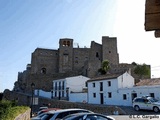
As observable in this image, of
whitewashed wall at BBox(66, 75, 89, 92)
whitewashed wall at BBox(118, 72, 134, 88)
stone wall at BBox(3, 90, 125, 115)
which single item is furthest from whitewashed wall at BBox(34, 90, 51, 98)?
whitewashed wall at BBox(118, 72, 134, 88)

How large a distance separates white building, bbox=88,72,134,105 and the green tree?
1699 cm

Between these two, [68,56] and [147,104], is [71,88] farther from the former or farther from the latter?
[147,104]

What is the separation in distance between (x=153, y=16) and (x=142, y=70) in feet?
171

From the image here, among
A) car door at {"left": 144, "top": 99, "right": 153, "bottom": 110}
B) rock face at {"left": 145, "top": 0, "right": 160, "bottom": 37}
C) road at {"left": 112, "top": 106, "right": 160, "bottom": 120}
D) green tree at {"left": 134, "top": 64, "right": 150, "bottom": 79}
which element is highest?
green tree at {"left": 134, "top": 64, "right": 150, "bottom": 79}

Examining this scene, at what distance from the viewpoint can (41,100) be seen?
4288 cm

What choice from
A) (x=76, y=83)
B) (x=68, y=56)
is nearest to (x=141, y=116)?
(x=76, y=83)

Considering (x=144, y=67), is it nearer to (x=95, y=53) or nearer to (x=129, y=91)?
(x=95, y=53)

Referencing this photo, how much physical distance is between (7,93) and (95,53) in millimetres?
24741

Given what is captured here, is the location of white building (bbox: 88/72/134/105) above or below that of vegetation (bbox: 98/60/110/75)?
below

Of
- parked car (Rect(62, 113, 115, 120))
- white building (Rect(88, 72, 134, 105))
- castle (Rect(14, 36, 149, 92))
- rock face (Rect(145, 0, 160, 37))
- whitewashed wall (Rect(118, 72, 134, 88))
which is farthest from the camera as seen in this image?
castle (Rect(14, 36, 149, 92))

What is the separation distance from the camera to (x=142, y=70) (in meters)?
51.8

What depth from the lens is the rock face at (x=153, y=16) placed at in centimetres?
175

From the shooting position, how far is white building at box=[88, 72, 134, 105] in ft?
108

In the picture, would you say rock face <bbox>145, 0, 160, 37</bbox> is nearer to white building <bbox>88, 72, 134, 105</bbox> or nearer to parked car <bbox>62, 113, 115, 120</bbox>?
parked car <bbox>62, 113, 115, 120</bbox>
